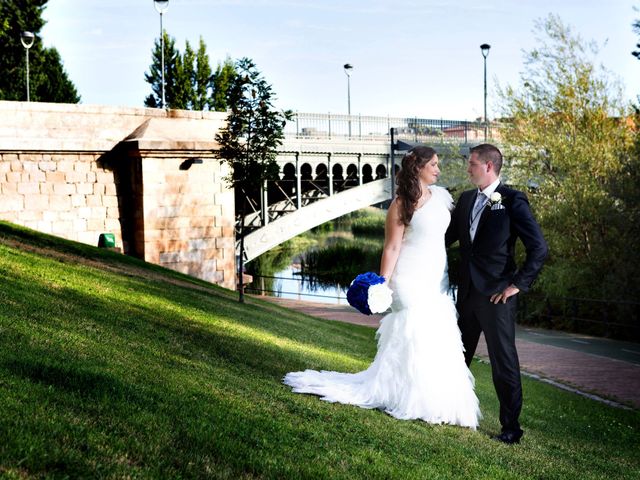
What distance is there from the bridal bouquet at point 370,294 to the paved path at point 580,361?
22.6 ft

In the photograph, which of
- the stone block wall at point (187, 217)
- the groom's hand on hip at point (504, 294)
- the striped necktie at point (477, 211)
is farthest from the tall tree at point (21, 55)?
the groom's hand on hip at point (504, 294)

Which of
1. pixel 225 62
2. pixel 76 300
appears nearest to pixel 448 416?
pixel 76 300

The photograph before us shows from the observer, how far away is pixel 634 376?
14859 mm

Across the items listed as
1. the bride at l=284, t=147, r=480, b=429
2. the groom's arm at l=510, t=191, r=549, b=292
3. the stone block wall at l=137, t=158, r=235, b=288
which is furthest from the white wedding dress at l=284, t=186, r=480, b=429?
the stone block wall at l=137, t=158, r=235, b=288

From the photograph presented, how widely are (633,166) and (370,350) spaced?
9.75 metres

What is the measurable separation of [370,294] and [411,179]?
0.91 meters

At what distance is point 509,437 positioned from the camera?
668 cm

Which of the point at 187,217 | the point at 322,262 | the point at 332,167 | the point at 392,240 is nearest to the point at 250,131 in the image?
the point at 187,217

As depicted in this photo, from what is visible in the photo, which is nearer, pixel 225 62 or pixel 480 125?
pixel 480 125

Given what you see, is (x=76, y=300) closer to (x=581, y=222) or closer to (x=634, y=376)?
(x=634, y=376)

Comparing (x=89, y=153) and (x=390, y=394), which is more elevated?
(x=89, y=153)

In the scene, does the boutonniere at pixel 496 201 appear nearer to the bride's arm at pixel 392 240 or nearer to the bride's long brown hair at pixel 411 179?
the bride's long brown hair at pixel 411 179

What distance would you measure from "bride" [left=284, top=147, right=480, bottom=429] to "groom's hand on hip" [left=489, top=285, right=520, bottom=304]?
19.5 inches

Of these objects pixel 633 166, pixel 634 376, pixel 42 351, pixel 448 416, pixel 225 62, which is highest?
pixel 225 62
